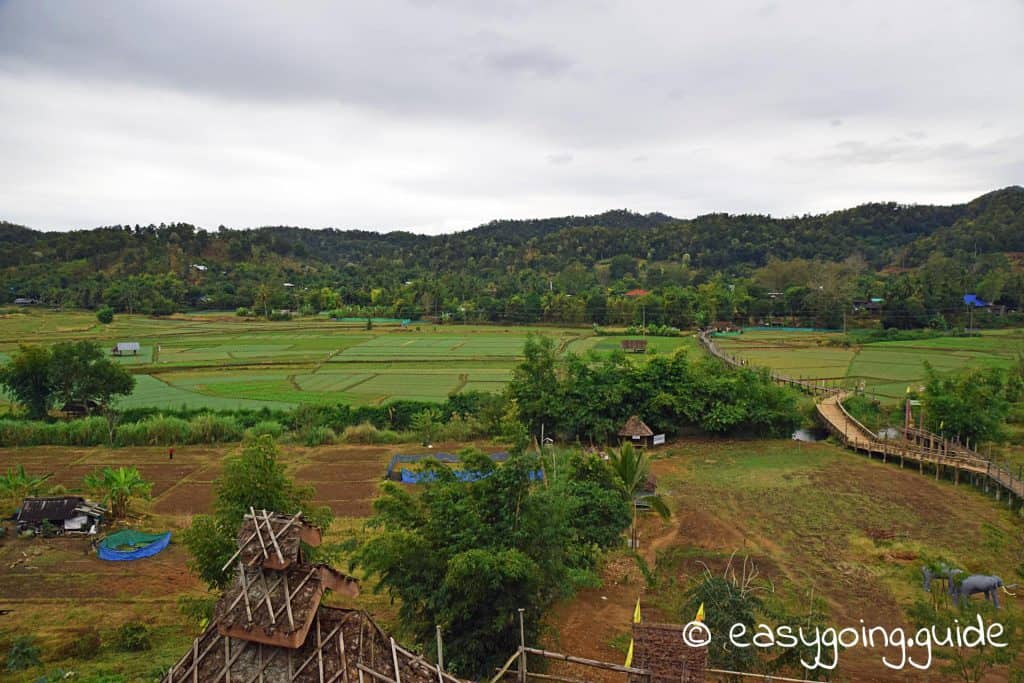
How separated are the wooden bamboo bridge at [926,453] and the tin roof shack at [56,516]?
1038 inches

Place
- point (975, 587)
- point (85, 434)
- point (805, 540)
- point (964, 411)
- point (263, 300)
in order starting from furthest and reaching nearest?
point (263, 300)
point (85, 434)
point (964, 411)
point (805, 540)
point (975, 587)

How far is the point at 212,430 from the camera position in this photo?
95.8 ft

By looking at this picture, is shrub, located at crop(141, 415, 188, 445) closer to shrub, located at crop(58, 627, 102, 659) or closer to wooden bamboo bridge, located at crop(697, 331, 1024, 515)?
shrub, located at crop(58, 627, 102, 659)

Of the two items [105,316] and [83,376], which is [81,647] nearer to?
[83,376]

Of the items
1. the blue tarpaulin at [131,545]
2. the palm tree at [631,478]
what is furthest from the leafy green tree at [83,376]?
the palm tree at [631,478]

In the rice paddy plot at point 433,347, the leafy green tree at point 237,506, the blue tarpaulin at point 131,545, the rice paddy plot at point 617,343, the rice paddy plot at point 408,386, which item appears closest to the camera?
the leafy green tree at point 237,506

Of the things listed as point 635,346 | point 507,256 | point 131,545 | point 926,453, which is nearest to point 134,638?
point 131,545

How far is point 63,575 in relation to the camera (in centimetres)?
1570

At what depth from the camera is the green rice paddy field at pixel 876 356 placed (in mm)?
39000

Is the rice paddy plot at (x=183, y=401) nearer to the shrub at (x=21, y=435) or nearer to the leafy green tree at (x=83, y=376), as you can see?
the leafy green tree at (x=83, y=376)

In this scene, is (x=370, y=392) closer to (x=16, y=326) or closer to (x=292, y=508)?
(x=292, y=508)

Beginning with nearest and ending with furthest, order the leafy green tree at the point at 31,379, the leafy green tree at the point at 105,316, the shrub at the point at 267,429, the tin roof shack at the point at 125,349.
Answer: the shrub at the point at 267,429 < the leafy green tree at the point at 31,379 < the tin roof shack at the point at 125,349 < the leafy green tree at the point at 105,316

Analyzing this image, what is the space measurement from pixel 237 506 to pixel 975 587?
12490mm

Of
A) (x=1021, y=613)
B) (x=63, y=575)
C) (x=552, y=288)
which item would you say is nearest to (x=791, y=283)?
(x=552, y=288)
